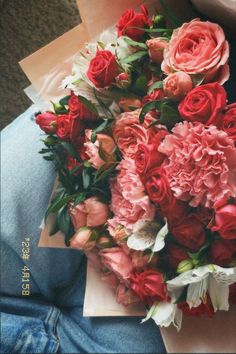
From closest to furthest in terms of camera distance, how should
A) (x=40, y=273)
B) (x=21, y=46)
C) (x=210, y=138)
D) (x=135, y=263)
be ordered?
1. (x=210, y=138)
2. (x=135, y=263)
3. (x=40, y=273)
4. (x=21, y=46)

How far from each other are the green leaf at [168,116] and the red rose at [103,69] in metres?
0.10

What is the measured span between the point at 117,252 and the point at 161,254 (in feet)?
0.22

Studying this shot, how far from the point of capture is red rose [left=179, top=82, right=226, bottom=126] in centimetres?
50

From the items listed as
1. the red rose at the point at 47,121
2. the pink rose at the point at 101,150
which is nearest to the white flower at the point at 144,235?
the pink rose at the point at 101,150

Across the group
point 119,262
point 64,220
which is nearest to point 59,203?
point 64,220

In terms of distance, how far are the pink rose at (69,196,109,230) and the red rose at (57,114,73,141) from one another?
0.10 metres

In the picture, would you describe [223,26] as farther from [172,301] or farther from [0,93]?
[0,93]

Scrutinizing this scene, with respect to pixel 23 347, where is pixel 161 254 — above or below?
above

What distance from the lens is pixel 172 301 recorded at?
58cm

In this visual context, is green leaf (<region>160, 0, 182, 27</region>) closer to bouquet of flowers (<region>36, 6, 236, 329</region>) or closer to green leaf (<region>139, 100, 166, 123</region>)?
bouquet of flowers (<region>36, 6, 236, 329</region>)

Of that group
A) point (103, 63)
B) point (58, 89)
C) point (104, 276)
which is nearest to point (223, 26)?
point (103, 63)

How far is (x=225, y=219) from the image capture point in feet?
1.60

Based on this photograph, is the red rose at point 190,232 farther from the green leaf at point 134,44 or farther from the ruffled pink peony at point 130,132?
the green leaf at point 134,44
